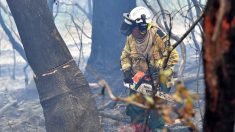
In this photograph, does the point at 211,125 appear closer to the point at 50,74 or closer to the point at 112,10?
the point at 50,74

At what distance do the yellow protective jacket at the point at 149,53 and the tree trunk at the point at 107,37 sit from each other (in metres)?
4.77

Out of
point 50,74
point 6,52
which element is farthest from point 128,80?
point 6,52

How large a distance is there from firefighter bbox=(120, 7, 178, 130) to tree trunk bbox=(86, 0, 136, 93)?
15.7 feet

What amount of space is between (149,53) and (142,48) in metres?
0.12

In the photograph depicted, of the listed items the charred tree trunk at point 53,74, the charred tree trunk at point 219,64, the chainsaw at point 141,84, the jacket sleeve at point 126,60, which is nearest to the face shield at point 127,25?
the jacket sleeve at point 126,60

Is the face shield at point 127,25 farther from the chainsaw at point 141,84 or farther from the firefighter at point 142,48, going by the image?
the chainsaw at point 141,84

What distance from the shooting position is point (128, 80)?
5.43m

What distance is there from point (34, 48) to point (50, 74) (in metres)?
0.66

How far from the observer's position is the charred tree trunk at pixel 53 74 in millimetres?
5027

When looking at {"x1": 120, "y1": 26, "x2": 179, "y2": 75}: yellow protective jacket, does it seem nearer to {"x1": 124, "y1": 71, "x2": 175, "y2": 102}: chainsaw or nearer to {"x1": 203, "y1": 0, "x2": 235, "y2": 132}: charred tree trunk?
{"x1": 124, "y1": 71, "x2": 175, "y2": 102}: chainsaw

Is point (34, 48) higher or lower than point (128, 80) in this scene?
higher

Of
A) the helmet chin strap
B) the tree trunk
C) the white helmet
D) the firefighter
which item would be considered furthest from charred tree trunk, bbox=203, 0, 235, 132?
the tree trunk

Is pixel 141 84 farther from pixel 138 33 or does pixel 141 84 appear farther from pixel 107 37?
pixel 107 37

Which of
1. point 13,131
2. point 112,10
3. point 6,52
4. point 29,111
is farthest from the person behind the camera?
point 6,52
